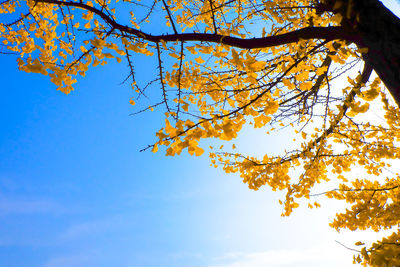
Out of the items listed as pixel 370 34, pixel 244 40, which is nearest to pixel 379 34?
pixel 370 34

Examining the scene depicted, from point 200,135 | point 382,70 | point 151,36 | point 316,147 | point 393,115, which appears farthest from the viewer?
point 316,147

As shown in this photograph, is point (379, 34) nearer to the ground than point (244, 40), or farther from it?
nearer to the ground

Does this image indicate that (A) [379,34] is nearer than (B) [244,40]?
Yes

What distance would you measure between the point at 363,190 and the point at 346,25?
2884 mm

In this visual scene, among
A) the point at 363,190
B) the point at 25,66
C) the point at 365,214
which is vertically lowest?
the point at 365,214

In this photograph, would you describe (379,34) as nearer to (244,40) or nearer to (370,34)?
(370,34)

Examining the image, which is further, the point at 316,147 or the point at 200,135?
the point at 316,147

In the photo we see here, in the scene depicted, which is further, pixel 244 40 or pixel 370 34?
pixel 244 40

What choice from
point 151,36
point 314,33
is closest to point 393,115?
point 314,33

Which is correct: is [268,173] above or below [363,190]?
above

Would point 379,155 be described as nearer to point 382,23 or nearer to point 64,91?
point 382,23

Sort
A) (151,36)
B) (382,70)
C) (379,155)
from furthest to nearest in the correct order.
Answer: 1. (379,155)
2. (151,36)
3. (382,70)

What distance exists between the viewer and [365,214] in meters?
3.35

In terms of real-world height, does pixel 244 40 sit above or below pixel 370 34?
above
